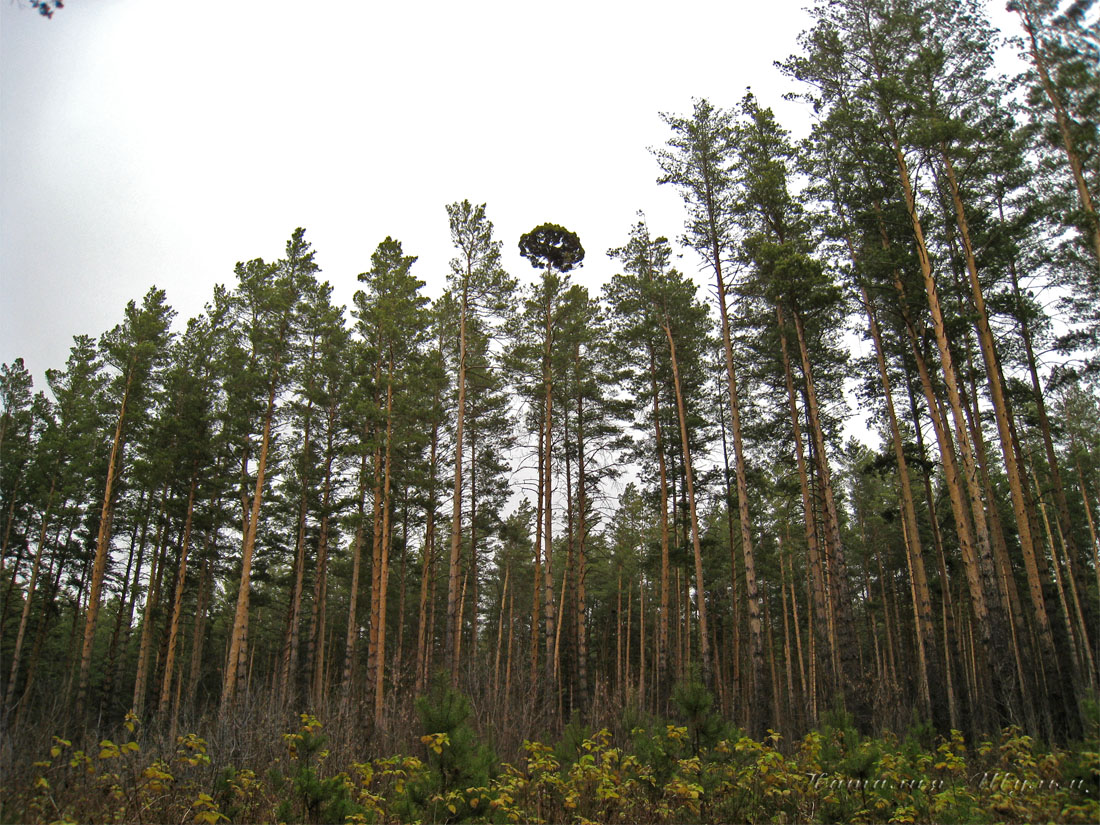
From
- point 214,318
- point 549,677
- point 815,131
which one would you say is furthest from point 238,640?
point 815,131

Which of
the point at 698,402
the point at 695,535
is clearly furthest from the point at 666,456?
the point at 695,535

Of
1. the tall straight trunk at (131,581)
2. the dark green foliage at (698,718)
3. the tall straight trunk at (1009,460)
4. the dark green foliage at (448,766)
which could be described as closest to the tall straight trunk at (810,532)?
the tall straight trunk at (1009,460)

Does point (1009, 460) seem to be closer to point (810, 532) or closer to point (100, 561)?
point (810, 532)

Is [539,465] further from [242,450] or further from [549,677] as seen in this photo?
[242,450]

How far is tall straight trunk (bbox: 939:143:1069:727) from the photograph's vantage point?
36.6 ft

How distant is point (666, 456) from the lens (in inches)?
817

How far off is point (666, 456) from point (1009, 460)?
10.1 metres

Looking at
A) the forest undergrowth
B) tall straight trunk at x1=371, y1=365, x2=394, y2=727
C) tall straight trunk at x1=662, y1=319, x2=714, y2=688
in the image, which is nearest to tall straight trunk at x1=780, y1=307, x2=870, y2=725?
tall straight trunk at x1=662, y1=319, x2=714, y2=688

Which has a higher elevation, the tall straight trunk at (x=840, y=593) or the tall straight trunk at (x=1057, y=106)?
the tall straight trunk at (x=1057, y=106)

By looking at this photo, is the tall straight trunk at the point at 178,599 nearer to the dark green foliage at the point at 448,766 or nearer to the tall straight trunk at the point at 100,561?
the tall straight trunk at the point at 100,561

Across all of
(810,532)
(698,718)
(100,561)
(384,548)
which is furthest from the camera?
(384,548)

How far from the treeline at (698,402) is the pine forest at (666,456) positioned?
0.13 m

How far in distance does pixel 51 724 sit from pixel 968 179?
62.6 ft

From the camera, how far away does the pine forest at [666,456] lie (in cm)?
614
